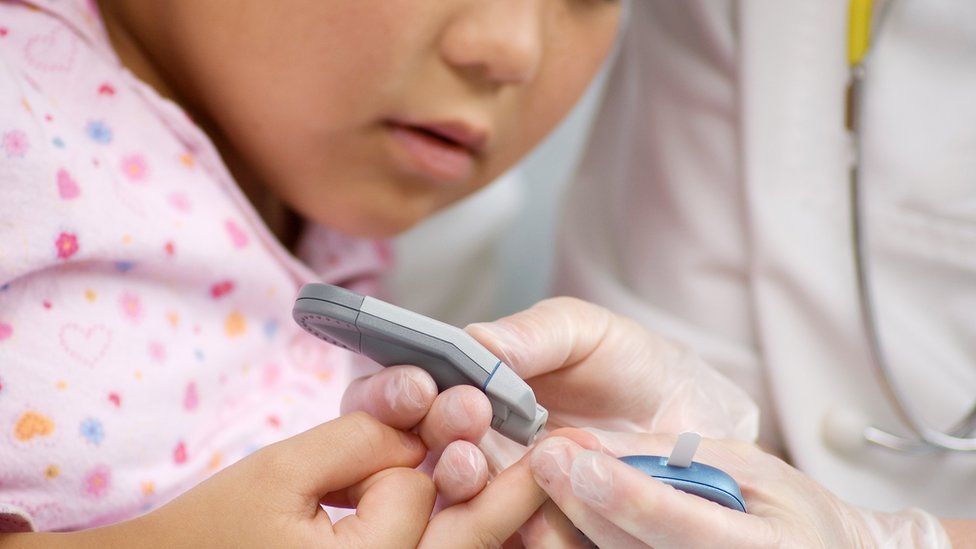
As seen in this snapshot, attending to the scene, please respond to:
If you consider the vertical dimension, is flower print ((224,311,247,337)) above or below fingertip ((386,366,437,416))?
below

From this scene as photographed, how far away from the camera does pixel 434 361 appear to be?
0.49 m

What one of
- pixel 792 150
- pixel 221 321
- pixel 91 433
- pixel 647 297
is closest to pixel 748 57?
pixel 792 150

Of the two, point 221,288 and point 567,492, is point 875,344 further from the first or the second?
point 221,288

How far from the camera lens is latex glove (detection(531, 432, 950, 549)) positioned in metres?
0.45

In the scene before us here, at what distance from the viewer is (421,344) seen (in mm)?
471

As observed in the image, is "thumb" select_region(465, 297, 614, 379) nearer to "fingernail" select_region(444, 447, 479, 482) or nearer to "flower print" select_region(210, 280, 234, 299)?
"fingernail" select_region(444, 447, 479, 482)

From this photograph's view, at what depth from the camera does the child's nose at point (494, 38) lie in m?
0.65

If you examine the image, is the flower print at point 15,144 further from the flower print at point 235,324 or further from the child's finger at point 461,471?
the child's finger at point 461,471

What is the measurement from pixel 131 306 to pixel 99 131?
130mm

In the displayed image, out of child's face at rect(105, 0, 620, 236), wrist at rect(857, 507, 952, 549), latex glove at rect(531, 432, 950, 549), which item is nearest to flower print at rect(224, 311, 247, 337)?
child's face at rect(105, 0, 620, 236)

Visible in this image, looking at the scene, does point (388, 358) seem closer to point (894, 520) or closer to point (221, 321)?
point (221, 321)

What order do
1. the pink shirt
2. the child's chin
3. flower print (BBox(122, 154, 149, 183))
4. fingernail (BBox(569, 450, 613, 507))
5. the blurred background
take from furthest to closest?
1. the blurred background
2. the child's chin
3. flower print (BBox(122, 154, 149, 183))
4. the pink shirt
5. fingernail (BBox(569, 450, 613, 507))

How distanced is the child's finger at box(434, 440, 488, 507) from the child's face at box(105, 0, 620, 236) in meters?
0.29

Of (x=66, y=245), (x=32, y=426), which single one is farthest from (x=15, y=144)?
(x=32, y=426)
